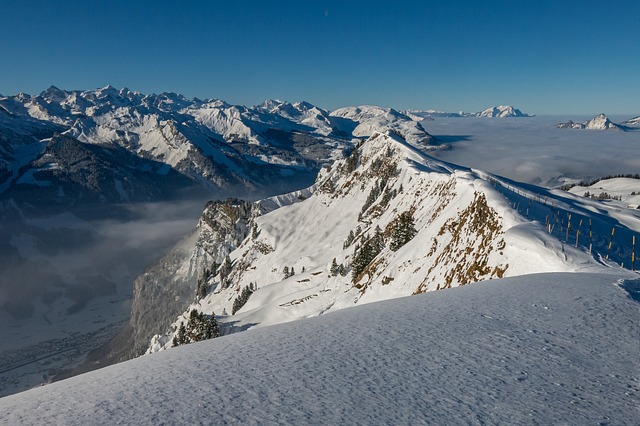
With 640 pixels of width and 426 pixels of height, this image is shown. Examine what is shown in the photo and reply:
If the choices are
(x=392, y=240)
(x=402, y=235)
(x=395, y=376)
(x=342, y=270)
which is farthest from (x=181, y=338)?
(x=395, y=376)

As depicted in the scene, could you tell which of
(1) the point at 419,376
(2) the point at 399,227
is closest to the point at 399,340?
(1) the point at 419,376

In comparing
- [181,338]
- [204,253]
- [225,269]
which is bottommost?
[225,269]

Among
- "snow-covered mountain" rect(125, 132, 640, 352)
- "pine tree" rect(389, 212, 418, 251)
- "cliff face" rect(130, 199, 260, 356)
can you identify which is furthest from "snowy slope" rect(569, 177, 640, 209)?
"cliff face" rect(130, 199, 260, 356)

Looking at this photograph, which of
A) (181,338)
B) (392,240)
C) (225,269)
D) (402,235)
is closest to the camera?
(402,235)

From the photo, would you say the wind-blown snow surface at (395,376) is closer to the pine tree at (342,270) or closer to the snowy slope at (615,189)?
the pine tree at (342,270)

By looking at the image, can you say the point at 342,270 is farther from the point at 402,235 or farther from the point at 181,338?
the point at 181,338

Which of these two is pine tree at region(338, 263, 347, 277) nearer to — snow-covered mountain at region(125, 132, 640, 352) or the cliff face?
snow-covered mountain at region(125, 132, 640, 352)

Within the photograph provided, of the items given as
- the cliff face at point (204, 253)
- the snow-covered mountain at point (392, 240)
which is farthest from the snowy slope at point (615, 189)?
the cliff face at point (204, 253)
